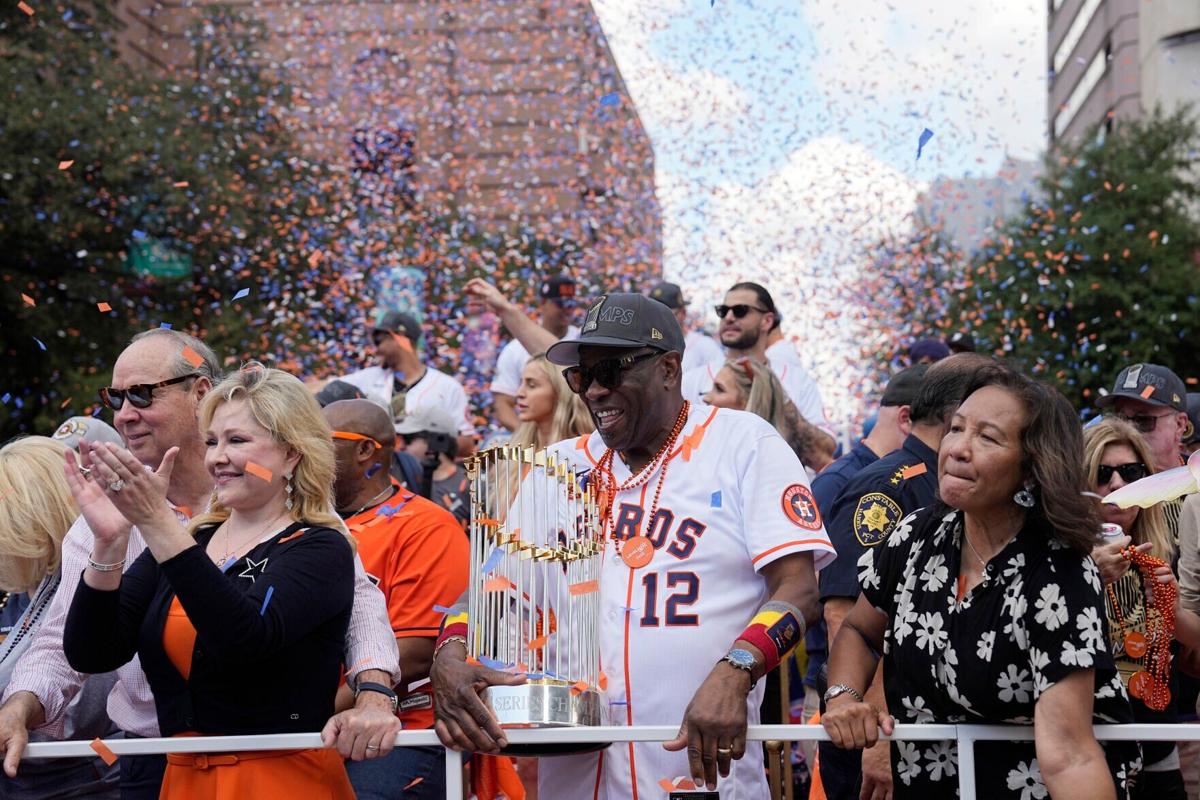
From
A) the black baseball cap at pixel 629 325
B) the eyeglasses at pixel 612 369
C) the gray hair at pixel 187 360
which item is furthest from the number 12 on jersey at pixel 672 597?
the gray hair at pixel 187 360

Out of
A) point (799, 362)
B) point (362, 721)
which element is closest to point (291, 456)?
point (362, 721)

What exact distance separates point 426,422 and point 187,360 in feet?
12.7

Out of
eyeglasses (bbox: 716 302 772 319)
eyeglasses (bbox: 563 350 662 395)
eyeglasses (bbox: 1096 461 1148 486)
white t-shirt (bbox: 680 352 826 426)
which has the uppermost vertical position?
eyeglasses (bbox: 716 302 772 319)

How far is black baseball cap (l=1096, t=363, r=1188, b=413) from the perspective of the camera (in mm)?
5891

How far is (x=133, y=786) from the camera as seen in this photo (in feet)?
13.9

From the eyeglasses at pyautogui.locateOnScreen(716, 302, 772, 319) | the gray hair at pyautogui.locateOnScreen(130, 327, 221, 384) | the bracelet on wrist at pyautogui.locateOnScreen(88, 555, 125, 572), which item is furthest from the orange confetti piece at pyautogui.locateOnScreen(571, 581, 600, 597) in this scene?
the eyeglasses at pyautogui.locateOnScreen(716, 302, 772, 319)

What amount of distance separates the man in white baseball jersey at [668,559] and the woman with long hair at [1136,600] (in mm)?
867

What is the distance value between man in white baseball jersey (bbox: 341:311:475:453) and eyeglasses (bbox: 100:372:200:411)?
457 centimetres

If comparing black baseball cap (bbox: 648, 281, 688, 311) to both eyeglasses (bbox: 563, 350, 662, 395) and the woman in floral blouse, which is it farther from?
the woman in floral blouse

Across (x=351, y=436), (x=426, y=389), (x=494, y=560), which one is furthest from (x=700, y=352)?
(x=494, y=560)

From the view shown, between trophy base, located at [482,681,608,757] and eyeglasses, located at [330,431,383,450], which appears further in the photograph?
eyeglasses, located at [330,431,383,450]

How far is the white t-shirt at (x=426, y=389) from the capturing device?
9336mm

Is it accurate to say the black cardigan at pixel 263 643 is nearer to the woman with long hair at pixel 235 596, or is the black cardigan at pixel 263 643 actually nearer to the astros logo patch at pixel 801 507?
the woman with long hair at pixel 235 596

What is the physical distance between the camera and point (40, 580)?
4809 mm
